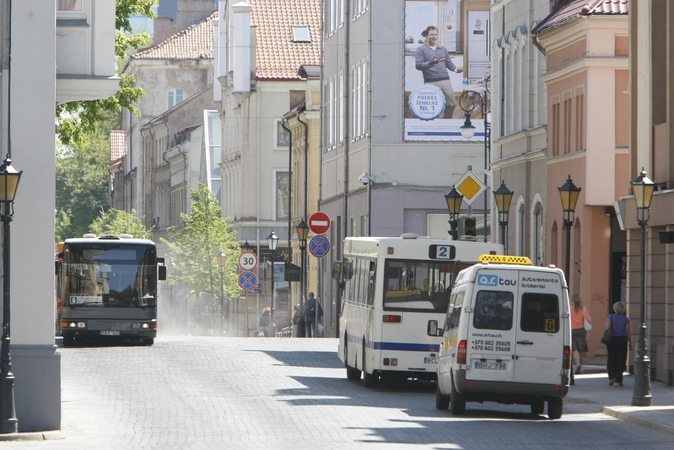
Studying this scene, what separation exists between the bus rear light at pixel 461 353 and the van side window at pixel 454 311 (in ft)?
1.45

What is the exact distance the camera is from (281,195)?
7775 cm

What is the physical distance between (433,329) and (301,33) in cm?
5378

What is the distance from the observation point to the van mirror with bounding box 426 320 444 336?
83.4 ft

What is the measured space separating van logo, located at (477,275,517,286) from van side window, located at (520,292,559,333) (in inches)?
10.5

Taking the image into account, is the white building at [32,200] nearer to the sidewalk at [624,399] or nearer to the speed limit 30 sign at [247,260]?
the sidewalk at [624,399]

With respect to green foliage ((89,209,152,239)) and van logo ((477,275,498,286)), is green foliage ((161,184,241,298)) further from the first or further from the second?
van logo ((477,275,498,286))

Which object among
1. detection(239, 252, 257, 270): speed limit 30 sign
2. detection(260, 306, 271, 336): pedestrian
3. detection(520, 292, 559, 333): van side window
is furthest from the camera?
detection(260, 306, 271, 336): pedestrian

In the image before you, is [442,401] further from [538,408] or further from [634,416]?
[634,416]

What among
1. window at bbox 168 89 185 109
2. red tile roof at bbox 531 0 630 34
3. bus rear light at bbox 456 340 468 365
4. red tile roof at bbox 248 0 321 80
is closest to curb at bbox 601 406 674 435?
bus rear light at bbox 456 340 468 365

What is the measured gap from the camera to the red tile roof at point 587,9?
3409 cm

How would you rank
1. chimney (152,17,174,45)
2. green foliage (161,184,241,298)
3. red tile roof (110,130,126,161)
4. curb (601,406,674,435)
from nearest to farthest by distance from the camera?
curb (601,406,674,435) < green foliage (161,184,241,298) < chimney (152,17,174,45) < red tile roof (110,130,126,161)

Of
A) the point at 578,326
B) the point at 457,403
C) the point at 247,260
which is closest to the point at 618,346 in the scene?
the point at 578,326

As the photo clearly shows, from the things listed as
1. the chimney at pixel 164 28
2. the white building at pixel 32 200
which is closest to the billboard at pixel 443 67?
the white building at pixel 32 200

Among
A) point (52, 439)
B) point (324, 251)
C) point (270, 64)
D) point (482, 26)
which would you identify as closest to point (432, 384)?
point (52, 439)
